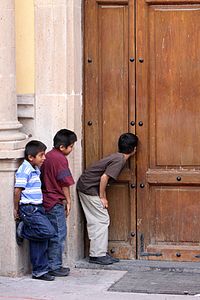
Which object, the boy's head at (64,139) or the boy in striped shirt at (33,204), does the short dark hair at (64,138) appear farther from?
the boy in striped shirt at (33,204)

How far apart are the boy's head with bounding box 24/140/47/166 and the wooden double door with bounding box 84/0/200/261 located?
3.09 ft

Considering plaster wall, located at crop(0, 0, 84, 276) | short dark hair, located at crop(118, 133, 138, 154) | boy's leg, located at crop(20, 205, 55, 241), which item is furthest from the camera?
short dark hair, located at crop(118, 133, 138, 154)

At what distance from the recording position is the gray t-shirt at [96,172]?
32.6 feet

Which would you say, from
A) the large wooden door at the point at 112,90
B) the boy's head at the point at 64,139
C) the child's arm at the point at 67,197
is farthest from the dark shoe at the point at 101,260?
the boy's head at the point at 64,139

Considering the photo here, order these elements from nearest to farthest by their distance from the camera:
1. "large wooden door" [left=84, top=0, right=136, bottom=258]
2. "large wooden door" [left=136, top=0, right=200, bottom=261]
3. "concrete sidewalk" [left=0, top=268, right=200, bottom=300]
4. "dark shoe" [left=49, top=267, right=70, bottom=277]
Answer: "concrete sidewalk" [left=0, top=268, right=200, bottom=300], "dark shoe" [left=49, top=267, right=70, bottom=277], "large wooden door" [left=136, top=0, right=200, bottom=261], "large wooden door" [left=84, top=0, right=136, bottom=258]

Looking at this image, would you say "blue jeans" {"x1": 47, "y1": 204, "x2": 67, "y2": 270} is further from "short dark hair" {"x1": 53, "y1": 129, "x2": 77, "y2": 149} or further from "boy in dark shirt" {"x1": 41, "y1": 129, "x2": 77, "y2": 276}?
"short dark hair" {"x1": 53, "y1": 129, "x2": 77, "y2": 149}

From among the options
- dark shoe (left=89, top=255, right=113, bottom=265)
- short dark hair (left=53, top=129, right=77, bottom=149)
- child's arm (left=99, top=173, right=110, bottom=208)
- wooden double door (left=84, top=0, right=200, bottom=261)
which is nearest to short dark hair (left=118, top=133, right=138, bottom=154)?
wooden double door (left=84, top=0, right=200, bottom=261)

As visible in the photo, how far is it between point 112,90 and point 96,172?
0.88 metres

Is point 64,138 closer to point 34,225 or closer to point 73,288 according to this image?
point 34,225

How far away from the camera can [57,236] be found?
9.61m

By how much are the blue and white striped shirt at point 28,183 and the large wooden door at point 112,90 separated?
1006mm

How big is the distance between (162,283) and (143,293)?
399mm

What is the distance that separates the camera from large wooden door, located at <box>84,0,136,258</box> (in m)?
10.2

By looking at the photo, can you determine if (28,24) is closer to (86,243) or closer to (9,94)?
(9,94)
